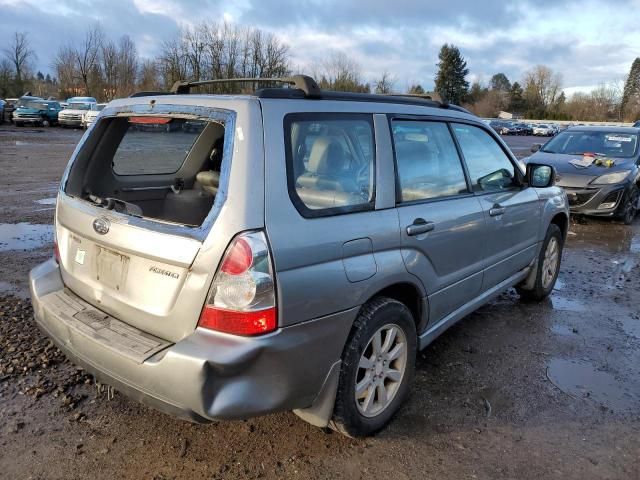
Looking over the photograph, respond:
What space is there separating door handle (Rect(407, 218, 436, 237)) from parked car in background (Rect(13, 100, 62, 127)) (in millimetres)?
34329

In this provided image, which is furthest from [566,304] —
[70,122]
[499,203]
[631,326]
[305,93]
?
[70,122]

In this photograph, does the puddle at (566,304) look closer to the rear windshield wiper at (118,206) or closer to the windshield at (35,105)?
the rear windshield wiper at (118,206)

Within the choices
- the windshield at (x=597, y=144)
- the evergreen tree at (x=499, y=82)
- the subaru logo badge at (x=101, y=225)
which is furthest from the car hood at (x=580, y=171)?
the evergreen tree at (x=499, y=82)

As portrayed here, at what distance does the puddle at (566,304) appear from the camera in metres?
5.12

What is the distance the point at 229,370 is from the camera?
217 centimetres

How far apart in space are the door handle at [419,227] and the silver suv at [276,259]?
13 millimetres

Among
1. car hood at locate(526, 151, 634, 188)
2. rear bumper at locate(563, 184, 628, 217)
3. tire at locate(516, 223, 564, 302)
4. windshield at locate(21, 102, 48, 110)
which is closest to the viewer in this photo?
tire at locate(516, 223, 564, 302)

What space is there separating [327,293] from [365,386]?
2.35 ft

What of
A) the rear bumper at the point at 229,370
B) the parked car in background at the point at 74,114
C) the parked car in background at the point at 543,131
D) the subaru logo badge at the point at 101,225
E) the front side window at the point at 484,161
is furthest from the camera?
the parked car in background at the point at 543,131

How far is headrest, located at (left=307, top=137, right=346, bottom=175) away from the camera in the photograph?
8.83 feet

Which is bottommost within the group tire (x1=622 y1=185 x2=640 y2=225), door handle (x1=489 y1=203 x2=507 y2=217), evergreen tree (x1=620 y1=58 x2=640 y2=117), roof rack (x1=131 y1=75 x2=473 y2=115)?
tire (x1=622 y1=185 x2=640 y2=225)

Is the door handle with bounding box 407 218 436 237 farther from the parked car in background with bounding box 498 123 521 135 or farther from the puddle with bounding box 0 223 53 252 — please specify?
the parked car in background with bounding box 498 123 521 135

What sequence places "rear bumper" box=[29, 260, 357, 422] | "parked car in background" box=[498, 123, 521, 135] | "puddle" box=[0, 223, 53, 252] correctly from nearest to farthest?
"rear bumper" box=[29, 260, 357, 422] < "puddle" box=[0, 223, 53, 252] < "parked car in background" box=[498, 123, 521, 135]

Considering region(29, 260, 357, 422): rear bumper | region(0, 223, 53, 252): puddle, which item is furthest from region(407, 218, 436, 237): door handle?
region(0, 223, 53, 252): puddle
